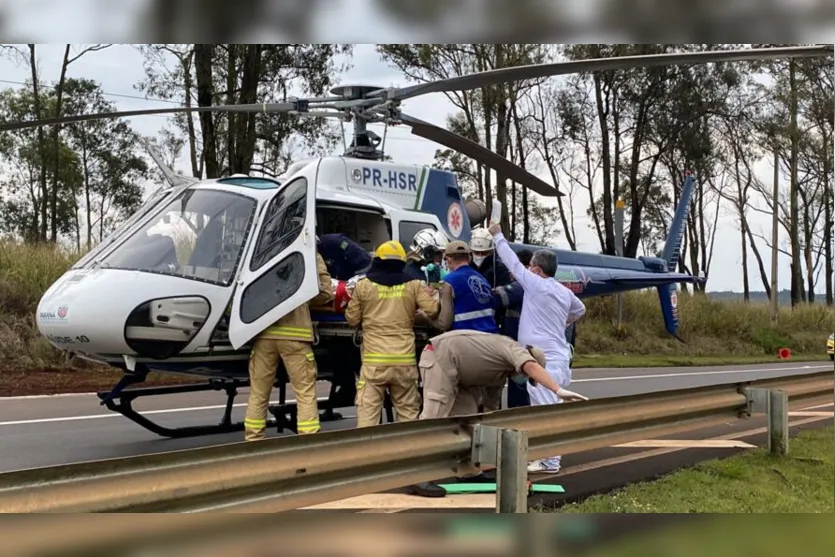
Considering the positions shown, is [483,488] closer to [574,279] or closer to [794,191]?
[574,279]

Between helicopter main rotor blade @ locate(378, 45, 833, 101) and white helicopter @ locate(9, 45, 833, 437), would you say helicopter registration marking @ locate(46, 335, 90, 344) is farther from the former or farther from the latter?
helicopter main rotor blade @ locate(378, 45, 833, 101)

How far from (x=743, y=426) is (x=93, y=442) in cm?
753

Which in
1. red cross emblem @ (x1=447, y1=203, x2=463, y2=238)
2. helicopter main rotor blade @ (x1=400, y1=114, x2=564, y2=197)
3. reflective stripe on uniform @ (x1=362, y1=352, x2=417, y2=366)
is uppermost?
helicopter main rotor blade @ (x1=400, y1=114, x2=564, y2=197)

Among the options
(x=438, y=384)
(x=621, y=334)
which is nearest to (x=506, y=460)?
(x=438, y=384)

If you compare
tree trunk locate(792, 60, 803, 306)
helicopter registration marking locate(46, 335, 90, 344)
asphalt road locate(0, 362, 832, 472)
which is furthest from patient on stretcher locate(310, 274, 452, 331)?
tree trunk locate(792, 60, 803, 306)

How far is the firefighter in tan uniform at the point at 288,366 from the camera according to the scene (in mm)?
6578

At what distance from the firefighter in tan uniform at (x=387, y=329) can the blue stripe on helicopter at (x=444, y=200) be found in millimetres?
2128

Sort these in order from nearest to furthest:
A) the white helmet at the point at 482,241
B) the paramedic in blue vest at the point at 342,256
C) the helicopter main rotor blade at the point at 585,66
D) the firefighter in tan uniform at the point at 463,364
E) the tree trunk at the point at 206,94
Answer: the helicopter main rotor blade at the point at 585,66, the firefighter in tan uniform at the point at 463,364, the white helmet at the point at 482,241, the paramedic in blue vest at the point at 342,256, the tree trunk at the point at 206,94

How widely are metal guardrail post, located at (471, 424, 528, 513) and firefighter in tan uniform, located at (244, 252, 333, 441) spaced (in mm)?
2504

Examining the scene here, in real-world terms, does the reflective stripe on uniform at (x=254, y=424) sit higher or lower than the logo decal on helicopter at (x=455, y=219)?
lower

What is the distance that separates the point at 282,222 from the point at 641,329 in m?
24.5

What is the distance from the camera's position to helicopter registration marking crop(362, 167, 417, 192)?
27.1ft

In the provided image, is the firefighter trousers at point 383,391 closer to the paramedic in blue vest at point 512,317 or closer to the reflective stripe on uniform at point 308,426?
the reflective stripe on uniform at point 308,426

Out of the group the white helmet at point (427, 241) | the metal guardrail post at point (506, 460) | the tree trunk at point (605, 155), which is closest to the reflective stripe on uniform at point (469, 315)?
the white helmet at point (427, 241)
